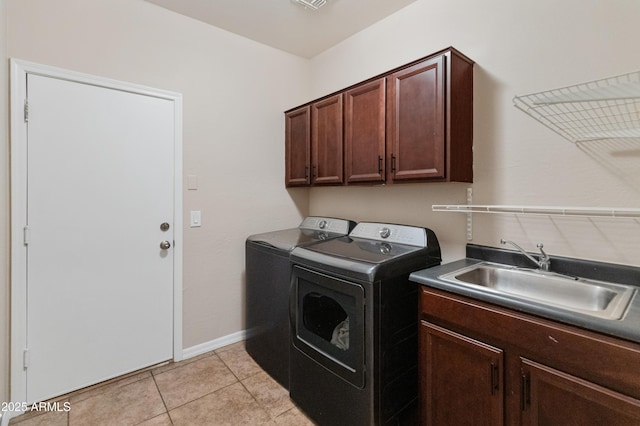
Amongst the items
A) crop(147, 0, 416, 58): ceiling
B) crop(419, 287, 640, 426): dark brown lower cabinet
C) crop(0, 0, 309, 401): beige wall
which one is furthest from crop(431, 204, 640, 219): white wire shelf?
crop(0, 0, 309, 401): beige wall

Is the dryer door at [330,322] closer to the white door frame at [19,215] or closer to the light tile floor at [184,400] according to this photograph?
the light tile floor at [184,400]

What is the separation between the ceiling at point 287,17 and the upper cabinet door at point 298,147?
64 centimetres

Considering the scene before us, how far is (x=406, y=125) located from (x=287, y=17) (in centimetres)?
136

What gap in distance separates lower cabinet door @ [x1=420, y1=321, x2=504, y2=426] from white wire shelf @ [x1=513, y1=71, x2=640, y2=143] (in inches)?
43.0

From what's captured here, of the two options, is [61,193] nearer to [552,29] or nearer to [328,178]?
[328,178]

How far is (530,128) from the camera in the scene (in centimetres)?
161

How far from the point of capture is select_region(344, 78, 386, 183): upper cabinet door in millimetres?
1962

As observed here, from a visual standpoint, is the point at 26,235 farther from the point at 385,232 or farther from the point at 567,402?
the point at 567,402

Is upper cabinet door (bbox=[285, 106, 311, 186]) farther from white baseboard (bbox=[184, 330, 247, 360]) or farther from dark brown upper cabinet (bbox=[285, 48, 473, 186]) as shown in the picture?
white baseboard (bbox=[184, 330, 247, 360])

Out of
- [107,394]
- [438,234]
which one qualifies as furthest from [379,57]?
[107,394]

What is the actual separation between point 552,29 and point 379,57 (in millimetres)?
1146

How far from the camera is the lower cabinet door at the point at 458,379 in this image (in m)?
1.20

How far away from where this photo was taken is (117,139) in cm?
203

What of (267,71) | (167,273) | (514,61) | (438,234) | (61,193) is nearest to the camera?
(514,61)
